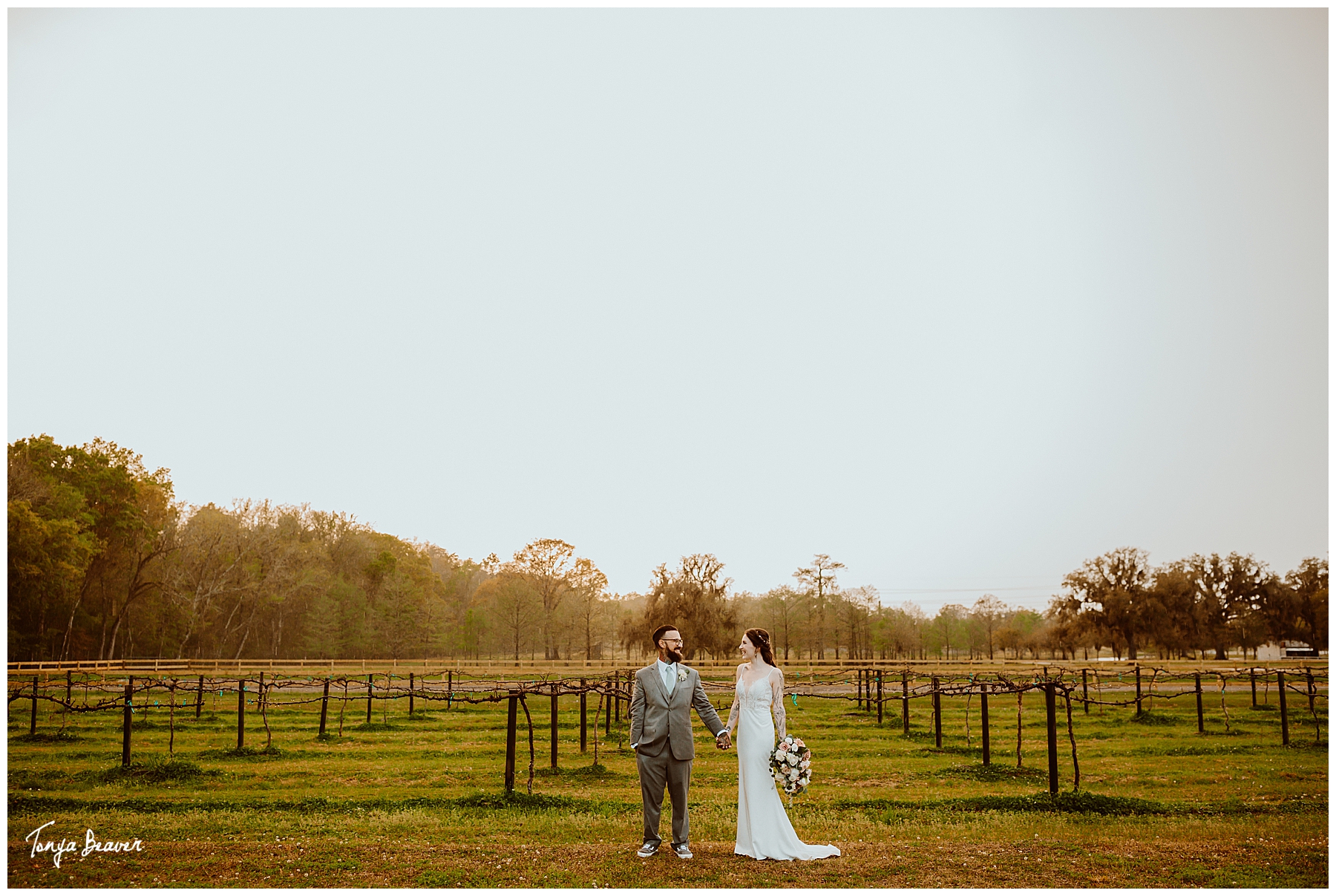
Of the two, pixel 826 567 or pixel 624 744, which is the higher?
pixel 826 567

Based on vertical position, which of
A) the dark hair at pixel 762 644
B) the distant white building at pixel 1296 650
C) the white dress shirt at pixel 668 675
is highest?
the dark hair at pixel 762 644

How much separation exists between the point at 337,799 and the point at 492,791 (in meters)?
2.05

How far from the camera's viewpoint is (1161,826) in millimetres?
9570

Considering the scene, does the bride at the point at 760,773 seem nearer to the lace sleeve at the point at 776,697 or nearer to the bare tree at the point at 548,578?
the lace sleeve at the point at 776,697

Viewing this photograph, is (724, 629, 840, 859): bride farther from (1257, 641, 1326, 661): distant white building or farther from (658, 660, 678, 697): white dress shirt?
(1257, 641, 1326, 661): distant white building

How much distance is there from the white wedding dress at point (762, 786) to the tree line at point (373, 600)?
1279 inches

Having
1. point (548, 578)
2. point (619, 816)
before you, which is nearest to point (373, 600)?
point (548, 578)

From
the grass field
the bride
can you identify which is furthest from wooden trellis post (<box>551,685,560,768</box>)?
the bride

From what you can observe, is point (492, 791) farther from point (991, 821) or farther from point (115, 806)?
point (991, 821)

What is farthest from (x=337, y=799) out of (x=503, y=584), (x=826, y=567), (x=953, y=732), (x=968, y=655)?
(x=968, y=655)

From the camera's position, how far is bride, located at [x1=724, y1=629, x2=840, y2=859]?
7.64m

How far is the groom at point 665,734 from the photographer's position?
24.8 ft

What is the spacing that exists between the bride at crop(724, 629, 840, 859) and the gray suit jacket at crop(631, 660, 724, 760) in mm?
352

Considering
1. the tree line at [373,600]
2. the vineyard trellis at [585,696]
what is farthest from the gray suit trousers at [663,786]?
the tree line at [373,600]
